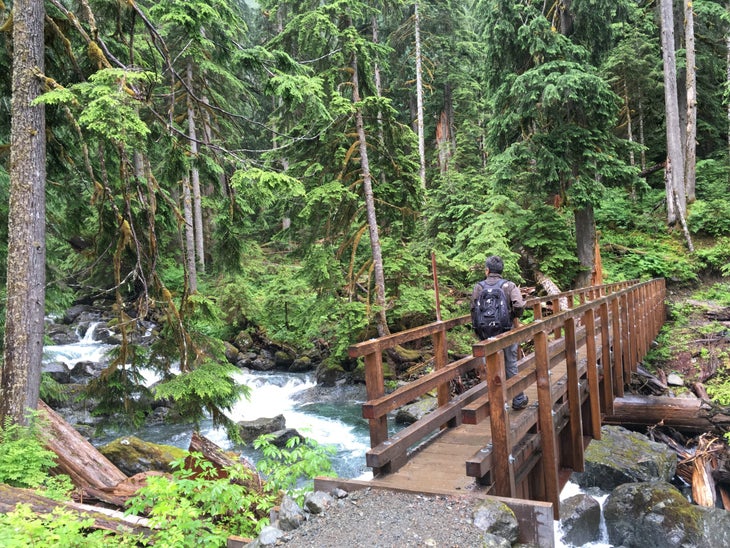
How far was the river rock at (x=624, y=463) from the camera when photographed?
8.04 metres

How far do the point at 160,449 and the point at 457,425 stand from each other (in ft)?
16.2

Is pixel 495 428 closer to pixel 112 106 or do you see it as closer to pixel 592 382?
pixel 592 382

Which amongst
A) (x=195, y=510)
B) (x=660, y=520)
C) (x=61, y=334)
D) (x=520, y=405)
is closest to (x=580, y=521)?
(x=660, y=520)

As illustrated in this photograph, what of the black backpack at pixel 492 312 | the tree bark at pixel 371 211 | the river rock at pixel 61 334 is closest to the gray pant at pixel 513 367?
the black backpack at pixel 492 312

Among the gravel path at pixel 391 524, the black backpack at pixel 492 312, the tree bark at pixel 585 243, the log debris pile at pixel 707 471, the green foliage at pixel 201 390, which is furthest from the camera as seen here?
the tree bark at pixel 585 243

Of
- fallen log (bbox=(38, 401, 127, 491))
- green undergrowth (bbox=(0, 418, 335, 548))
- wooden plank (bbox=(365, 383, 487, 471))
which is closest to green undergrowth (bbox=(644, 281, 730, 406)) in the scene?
wooden plank (bbox=(365, 383, 487, 471))

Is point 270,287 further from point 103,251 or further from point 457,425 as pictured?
point 457,425

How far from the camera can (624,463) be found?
27.0ft

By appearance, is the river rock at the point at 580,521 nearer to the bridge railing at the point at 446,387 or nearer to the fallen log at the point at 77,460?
the bridge railing at the point at 446,387

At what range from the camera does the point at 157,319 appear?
2056 cm

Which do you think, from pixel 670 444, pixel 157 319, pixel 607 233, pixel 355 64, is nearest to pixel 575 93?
pixel 355 64

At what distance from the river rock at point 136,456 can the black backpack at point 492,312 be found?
16.4 ft

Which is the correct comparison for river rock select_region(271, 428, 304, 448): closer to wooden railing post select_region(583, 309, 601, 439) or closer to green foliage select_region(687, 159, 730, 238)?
wooden railing post select_region(583, 309, 601, 439)

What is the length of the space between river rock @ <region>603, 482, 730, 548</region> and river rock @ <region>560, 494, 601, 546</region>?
168 millimetres
